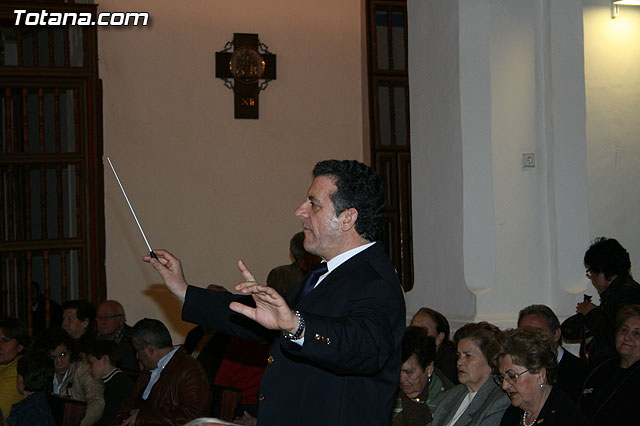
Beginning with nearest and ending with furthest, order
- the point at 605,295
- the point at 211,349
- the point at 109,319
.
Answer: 1. the point at 605,295
2. the point at 211,349
3. the point at 109,319

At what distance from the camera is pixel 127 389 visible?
4691 millimetres

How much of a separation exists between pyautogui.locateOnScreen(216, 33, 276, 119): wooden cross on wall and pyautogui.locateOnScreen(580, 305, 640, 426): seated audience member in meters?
3.72

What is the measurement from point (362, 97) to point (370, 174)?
15.9 feet

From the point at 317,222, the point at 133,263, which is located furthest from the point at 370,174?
the point at 133,263

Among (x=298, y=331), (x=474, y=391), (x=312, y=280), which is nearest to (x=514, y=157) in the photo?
(x=474, y=391)

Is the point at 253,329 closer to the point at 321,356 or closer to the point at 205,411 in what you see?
the point at 321,356

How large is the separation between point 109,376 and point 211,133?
241 cm

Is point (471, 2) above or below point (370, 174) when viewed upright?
above

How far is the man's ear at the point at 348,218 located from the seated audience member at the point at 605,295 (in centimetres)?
237

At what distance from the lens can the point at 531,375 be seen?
122 inches

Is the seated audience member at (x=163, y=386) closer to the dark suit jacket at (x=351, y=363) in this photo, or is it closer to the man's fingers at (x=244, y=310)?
the dark suit jacket at (x=351, y=363)

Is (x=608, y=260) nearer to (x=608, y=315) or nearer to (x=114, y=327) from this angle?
(x=608, y=315)

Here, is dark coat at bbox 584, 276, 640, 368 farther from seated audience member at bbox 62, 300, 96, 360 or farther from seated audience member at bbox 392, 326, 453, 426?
seated audience member at bbox 62, 300, 96, 360

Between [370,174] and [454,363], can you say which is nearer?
[370,174]
